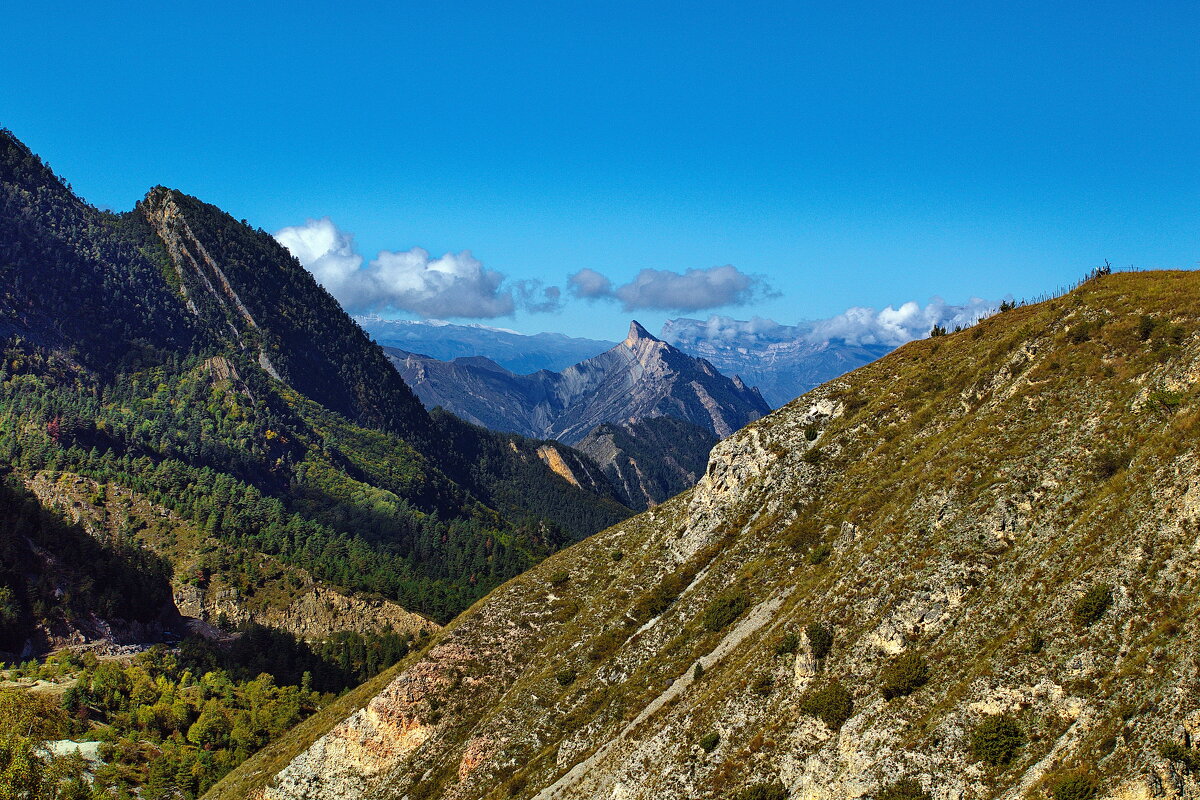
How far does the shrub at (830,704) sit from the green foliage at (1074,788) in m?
15.3

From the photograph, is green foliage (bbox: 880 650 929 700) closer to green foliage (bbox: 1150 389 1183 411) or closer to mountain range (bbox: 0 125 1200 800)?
mountain range (bbox: 0 125 1200 800)

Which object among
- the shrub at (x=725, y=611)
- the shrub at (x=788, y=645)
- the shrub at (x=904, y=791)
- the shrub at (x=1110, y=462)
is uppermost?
the shrub at (x=1110, y=462)

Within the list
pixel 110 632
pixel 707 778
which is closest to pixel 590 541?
pixel 707 778

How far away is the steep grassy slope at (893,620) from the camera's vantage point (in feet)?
142

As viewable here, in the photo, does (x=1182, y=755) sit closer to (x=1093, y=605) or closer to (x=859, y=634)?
(x=1093, y=605)

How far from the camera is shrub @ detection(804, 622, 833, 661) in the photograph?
56.9 meters

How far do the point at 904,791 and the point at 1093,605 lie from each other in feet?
49.5

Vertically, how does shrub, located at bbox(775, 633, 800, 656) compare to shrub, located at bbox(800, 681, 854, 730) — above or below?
above

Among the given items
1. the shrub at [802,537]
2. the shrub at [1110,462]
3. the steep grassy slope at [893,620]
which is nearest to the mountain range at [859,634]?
the steep grassy slope at [893,620]

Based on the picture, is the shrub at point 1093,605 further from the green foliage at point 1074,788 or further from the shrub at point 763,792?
the shrub at point 763,792

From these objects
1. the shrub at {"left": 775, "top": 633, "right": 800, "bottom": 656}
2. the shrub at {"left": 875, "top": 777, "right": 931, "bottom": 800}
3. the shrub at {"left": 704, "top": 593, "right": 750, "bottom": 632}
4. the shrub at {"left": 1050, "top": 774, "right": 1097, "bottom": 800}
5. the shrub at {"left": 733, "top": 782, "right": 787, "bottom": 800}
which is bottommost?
the shrub at {"left": 733, "top": 782, "right": 787, "bottom": 800}

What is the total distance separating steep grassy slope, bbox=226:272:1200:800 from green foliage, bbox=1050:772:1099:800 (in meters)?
0.10

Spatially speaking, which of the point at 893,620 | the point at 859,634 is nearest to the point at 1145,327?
the point at 893,620

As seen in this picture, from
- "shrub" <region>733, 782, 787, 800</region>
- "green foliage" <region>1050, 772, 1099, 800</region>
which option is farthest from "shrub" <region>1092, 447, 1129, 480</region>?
"shrub" <region>733, 782, 787, 800</region>
